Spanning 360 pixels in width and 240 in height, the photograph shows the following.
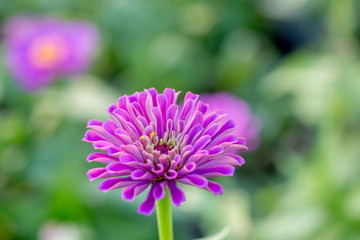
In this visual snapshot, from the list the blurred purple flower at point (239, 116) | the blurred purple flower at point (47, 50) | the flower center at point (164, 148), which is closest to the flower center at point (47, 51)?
the blurred purple flower at point (47, 50)

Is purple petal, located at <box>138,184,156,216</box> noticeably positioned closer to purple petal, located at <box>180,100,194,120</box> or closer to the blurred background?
purple petal, located at <box>180,100,194,120</box>

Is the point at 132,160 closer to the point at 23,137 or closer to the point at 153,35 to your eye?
the point at 23,137

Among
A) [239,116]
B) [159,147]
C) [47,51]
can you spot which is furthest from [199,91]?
[159,147]

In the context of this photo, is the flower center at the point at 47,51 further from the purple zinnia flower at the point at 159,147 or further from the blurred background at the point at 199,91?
the purple zinnia flower at the point at 159,147

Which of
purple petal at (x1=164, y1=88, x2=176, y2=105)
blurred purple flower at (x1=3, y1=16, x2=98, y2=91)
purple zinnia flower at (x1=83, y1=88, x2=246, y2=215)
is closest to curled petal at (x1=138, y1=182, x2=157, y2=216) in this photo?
purple zinnia flower at (x1=83, y1=88, x2=246, y2=215)

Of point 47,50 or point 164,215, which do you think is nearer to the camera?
point 164,215

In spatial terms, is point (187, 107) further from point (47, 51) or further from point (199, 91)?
point (199, 91)

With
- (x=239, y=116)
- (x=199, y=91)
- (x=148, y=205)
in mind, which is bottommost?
(x=148, y=205)
